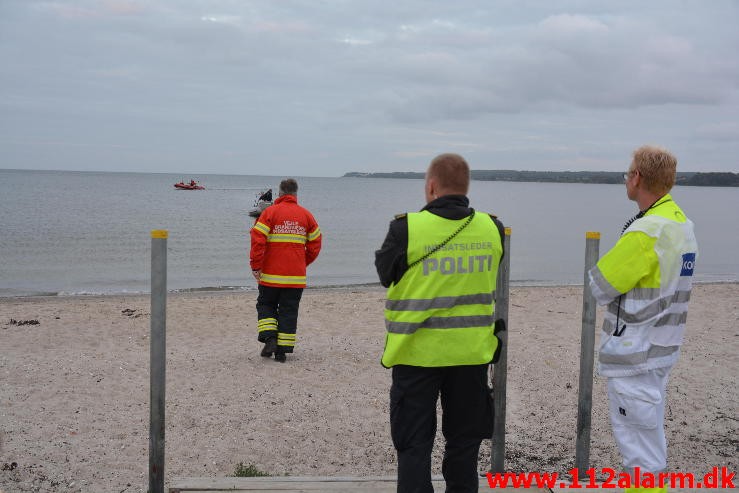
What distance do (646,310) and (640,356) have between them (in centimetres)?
21

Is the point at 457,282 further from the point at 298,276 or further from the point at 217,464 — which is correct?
the point at 298,276

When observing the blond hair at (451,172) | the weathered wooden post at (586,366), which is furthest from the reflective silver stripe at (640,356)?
the blond hair at (451,172)

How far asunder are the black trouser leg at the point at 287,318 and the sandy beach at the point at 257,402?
0.25 meters

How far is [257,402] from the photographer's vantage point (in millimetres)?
6516

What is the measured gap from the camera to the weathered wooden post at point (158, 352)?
365cm

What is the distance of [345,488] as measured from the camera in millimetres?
3945

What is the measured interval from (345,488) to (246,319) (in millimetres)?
7622

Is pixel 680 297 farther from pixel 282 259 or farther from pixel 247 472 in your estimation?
pixel 282 259

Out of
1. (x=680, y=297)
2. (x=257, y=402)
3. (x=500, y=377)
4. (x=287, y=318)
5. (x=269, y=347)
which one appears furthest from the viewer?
(x=269, y=347)

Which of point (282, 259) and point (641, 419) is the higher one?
point (282, 259)

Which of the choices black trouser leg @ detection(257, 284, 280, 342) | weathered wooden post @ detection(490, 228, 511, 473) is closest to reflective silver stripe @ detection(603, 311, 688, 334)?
weathered wooden post @ detection(490, 228, 511, 473)

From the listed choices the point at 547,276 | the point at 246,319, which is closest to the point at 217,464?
the point at 246,319

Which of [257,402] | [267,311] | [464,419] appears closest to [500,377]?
[464,419]

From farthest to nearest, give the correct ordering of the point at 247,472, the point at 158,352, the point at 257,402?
1. the point at 257,402
2. the point at 247,472
3. the point at 158,352
